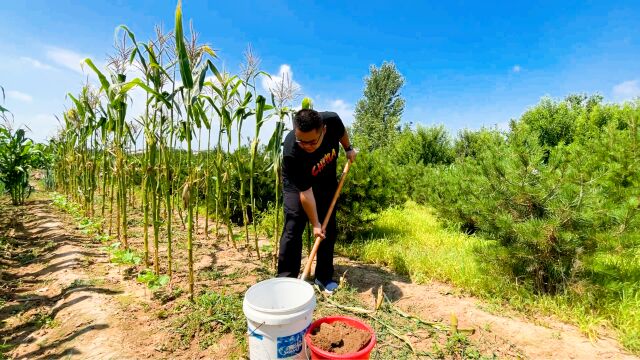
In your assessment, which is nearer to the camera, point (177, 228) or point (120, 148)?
point (120, 148)

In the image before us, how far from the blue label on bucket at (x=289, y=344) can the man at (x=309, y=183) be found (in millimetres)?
894

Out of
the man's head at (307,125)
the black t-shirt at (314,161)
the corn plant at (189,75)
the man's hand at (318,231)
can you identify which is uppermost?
the corn plant at (189,75)

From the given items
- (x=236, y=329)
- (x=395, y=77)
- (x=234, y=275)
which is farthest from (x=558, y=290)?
(x=395, y=77)

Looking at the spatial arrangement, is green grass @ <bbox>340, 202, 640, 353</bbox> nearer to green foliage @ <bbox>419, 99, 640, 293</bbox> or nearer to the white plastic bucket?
green foliage @ <bbox>419, 99, 640, 293</bbox>

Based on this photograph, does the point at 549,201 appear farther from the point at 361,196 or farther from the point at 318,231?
the point at 361,196

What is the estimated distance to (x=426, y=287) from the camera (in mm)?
3043

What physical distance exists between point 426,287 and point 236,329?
1791mm

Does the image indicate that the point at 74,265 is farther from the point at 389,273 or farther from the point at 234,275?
the point at 389,273

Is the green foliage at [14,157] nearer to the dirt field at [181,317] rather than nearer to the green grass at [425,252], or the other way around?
the dirt field at [181,317]

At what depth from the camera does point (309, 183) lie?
2607 millimetres

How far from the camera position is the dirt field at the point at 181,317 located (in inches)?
81.2

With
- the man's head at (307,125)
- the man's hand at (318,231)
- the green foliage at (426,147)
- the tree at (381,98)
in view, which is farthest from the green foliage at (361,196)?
the tree at (381,98)

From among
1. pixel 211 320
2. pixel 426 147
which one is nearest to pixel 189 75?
pixel 211 320

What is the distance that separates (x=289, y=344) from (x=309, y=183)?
1.24 metres
